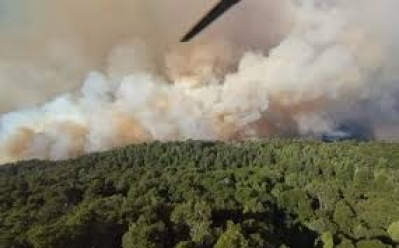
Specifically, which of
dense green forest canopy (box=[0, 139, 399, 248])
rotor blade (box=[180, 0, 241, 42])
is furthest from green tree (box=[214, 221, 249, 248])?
rotor blade (box=[180, 0, 241, 42])

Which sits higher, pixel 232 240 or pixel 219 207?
pixel 219 207

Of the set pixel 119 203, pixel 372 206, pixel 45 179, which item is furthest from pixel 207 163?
pixel 119 203

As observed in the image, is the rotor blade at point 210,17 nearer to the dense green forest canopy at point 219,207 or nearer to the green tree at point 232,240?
the dense green forest canopy at point 219,207

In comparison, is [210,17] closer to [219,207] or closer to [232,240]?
[232,240]

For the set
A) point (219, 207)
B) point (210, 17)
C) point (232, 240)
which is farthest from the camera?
point (219, 207)

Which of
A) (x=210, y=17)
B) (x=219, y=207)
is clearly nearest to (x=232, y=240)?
(x=219, y=207)

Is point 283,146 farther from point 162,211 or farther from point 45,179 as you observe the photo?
point 162,211

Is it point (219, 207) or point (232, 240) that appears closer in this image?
point (232, 240)

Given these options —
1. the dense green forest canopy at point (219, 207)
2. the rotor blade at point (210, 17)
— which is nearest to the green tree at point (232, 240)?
the dense green forest canopy at point (219, 207)
